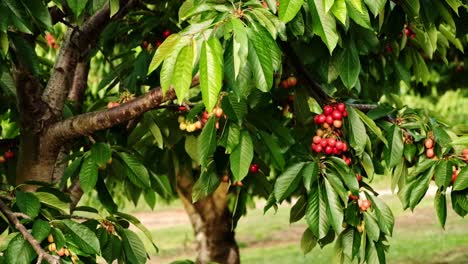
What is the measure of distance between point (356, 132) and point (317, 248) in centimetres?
986

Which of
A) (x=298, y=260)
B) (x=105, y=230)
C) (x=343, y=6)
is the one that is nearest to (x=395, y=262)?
(x=298, y=260)

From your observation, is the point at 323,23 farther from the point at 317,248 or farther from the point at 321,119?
the point at 317,248

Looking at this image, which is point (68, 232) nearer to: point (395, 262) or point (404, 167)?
point (404, 167)

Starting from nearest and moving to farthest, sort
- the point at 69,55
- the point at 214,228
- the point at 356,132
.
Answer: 1. the point at 356,132
2. the point at 69,55
3. the point at 214,228

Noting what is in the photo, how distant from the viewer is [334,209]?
114 inches

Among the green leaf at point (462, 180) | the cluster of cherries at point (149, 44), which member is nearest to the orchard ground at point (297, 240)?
the cluster of cherries at point (149, 44)

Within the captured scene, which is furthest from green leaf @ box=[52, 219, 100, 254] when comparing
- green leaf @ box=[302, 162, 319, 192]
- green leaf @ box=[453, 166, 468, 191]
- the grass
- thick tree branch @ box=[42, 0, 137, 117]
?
the grass

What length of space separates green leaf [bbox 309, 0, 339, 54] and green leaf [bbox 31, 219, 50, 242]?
1.08 meters

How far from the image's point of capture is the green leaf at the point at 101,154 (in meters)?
3.14

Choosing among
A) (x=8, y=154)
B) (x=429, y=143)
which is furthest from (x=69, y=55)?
(x=429, y=143)

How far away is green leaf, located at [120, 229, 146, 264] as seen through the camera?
10.0 feet

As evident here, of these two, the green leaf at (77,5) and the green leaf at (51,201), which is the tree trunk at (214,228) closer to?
the green leaf at (51,201)

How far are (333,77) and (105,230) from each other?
107 cm

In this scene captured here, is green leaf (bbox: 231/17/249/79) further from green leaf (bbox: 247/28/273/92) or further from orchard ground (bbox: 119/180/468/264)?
orchard ground (bbox: 119/180/468/264)
